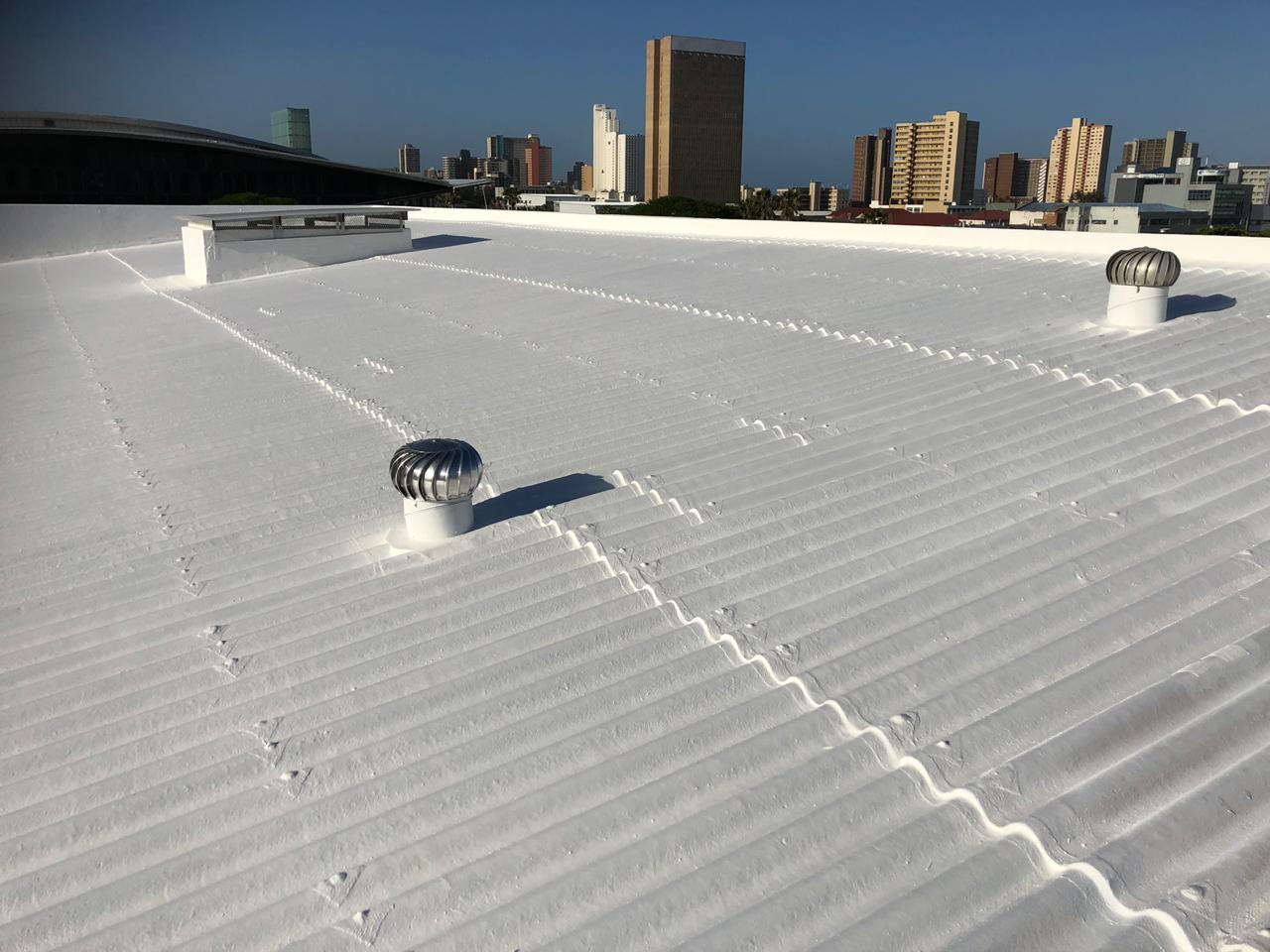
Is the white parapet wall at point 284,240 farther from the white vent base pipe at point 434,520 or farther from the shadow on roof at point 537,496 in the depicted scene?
the white vent base pipe at point 434,520

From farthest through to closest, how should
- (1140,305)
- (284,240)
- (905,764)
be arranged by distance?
(284,240) < (1140,305) < (905,764)

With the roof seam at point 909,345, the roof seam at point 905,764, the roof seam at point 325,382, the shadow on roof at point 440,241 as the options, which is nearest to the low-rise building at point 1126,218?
the shadow on roof at point 440,241

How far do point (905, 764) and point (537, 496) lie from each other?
3.14 m

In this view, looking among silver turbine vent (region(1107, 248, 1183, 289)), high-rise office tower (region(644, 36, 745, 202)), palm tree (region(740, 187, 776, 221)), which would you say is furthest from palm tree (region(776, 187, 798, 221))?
high-rise office tower (region(644, 36, 745, 202))

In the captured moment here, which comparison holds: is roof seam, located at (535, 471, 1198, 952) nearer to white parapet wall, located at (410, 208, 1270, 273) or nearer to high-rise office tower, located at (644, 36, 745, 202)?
white parapet wall, located at (410, 208, 1270, 273)

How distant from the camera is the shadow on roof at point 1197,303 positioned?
8.96 meters

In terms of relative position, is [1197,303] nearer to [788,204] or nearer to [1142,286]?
[1142,286]

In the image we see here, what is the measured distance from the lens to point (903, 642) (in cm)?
402

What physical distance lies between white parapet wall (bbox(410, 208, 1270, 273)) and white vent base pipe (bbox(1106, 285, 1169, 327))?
3704 millimetres

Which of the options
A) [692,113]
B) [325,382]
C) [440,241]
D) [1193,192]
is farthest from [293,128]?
[692,113]

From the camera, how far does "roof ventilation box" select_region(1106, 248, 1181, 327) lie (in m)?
8.29

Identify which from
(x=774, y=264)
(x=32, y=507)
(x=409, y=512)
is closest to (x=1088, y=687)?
(x=409, y=512)

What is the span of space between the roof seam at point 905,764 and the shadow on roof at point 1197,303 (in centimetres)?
651

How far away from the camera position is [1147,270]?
8289 millimetres
